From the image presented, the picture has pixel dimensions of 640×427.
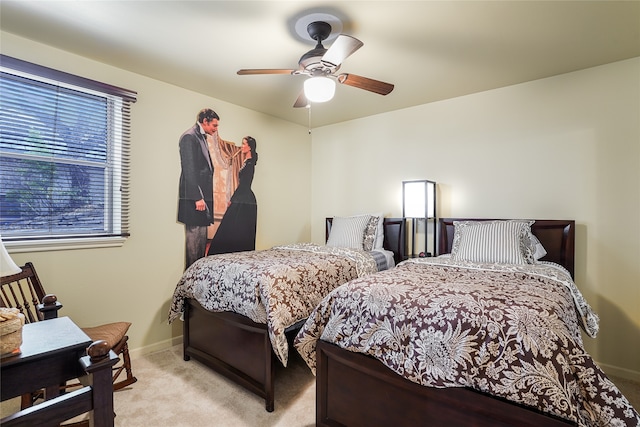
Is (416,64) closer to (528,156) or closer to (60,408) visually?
(528,156)

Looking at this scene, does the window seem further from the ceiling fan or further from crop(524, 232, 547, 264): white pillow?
crop(524, 232, 547, 264): white pillow

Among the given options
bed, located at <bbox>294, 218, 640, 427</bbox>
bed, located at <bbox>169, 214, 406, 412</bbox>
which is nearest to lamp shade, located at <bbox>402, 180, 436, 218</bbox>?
bed, located at <bbox>169, 214, 406, 412</bbox>

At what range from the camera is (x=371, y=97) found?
3.38 metres

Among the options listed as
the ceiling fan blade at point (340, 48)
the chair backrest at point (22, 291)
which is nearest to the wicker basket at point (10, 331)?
the chair backrest at point (22, 291)

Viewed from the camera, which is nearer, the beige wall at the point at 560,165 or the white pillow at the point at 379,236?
the beige wall at the point at 560,165

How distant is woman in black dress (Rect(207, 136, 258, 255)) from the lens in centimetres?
347

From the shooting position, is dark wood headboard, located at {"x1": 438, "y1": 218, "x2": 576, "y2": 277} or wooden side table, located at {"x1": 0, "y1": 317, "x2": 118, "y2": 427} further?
dark wood headboard, located at {"x1": 438, "y1": 218, "x2": 576, "y2": 277}

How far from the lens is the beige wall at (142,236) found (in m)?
2.45

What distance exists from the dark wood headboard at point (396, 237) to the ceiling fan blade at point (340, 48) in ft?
6.72

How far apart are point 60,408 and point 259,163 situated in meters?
3.18

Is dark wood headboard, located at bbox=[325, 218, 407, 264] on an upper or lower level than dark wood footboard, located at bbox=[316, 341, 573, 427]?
upper

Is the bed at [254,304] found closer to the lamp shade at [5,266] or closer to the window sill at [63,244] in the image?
the window sill at [63,244]

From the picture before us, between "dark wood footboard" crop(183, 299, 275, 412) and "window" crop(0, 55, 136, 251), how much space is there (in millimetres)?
Result: 1021

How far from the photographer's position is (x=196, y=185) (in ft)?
10.7
